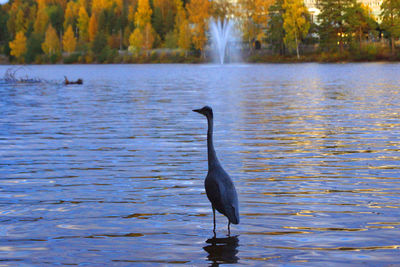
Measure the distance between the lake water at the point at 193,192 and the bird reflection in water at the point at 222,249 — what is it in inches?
0.9

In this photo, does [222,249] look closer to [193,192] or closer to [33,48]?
[193,192]

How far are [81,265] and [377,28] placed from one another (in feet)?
415

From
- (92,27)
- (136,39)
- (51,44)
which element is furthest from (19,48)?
(136,39)

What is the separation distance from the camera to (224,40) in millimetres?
146125

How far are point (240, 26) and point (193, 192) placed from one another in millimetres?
131278

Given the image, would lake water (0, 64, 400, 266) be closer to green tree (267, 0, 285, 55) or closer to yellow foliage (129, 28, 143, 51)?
green tree (267, 0, 285, 55)

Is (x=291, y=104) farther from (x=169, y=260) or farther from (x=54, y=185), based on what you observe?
(x=169, y=260)

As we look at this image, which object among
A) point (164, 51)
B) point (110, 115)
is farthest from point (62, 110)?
point (164, 51)

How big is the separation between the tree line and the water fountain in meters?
1.81

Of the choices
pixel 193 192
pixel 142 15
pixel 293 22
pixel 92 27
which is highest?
pixel 142 15

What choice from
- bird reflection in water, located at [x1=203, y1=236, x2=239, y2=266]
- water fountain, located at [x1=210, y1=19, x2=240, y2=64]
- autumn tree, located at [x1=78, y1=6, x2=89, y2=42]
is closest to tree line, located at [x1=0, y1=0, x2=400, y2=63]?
autumn tree, located at [x1=78, y1=6, x2=89, y2=42]

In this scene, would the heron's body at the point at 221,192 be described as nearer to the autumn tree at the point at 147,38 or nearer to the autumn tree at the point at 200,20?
the autumn tree at the point at 200,20

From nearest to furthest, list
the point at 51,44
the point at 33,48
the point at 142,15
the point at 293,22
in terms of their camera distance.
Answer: the point at 293,22 < the point at 142,15 < the point at 51,44 < the point at 33,48

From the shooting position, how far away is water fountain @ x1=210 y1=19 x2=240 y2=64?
140625 mm
